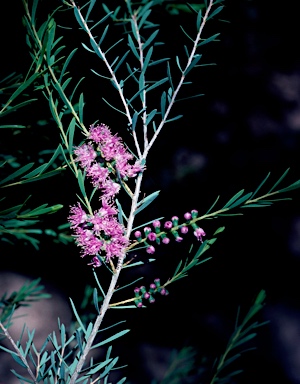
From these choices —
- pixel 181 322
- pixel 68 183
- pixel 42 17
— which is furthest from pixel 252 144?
pixel 42 17

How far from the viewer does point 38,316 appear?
55.4 inches

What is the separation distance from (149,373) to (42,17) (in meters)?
1.37

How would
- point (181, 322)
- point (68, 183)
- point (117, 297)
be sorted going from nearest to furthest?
point (68, 183) → point (117, 297) → point (181, 322)

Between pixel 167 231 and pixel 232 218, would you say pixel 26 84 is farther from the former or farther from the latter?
pixel 232 218

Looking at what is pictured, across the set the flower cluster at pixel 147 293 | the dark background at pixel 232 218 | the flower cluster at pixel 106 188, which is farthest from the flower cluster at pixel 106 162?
the dark background at pixel 232 218

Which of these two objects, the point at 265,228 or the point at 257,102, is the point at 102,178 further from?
the point at 257,102

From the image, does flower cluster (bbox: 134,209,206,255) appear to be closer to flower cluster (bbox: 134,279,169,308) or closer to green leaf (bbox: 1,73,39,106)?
flower cluster (bbox: 134,279,169,308)

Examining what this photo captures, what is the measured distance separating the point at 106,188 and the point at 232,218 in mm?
1084

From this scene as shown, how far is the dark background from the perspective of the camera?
4.47ft

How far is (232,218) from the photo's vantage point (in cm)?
137

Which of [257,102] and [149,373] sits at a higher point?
[257,102]

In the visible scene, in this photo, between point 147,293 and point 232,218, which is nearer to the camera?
point 147,293

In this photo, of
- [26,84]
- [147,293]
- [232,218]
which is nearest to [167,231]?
[147,293]

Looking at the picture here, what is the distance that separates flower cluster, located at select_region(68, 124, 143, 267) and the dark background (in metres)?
0.89
